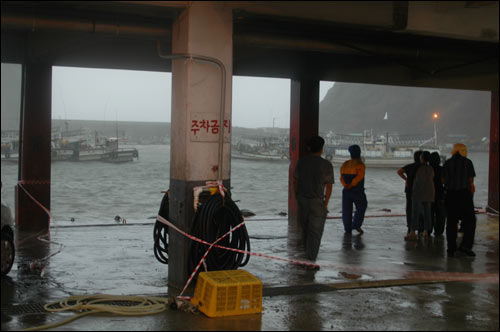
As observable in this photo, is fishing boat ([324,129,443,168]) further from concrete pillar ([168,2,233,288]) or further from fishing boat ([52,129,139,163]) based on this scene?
concrete pillar ([168,2,233,288])

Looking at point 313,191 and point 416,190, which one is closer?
point 313,191

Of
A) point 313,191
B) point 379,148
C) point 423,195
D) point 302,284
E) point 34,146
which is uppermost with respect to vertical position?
point 379,148

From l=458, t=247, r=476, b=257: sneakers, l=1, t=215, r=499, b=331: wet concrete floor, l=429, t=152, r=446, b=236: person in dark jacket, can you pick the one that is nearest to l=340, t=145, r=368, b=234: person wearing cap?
l=1, t=215, r=499, b=331: wet concrete floor

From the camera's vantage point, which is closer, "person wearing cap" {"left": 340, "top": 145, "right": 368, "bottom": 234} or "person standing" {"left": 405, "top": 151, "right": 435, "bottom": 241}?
"person standing" {"left": 405, "top": 151, "right": 435, "bottom": 241}

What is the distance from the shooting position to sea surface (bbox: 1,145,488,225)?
3522 cm

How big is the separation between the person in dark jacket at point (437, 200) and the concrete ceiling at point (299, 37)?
5.40ft

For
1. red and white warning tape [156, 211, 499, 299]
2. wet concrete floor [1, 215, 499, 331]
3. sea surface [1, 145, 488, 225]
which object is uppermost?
red and white warning tape [156, 211, 499, 299]

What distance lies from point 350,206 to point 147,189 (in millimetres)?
45270

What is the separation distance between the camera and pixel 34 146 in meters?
10.6

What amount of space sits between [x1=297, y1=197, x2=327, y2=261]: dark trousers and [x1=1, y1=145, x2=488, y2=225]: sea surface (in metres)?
19.0

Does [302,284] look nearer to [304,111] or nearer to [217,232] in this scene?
[217,232]

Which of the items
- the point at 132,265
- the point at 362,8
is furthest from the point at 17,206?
the point at 362,8

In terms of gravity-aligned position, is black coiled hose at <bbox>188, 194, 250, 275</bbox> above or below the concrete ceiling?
below

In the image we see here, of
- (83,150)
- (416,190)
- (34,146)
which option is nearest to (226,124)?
(416,190)
